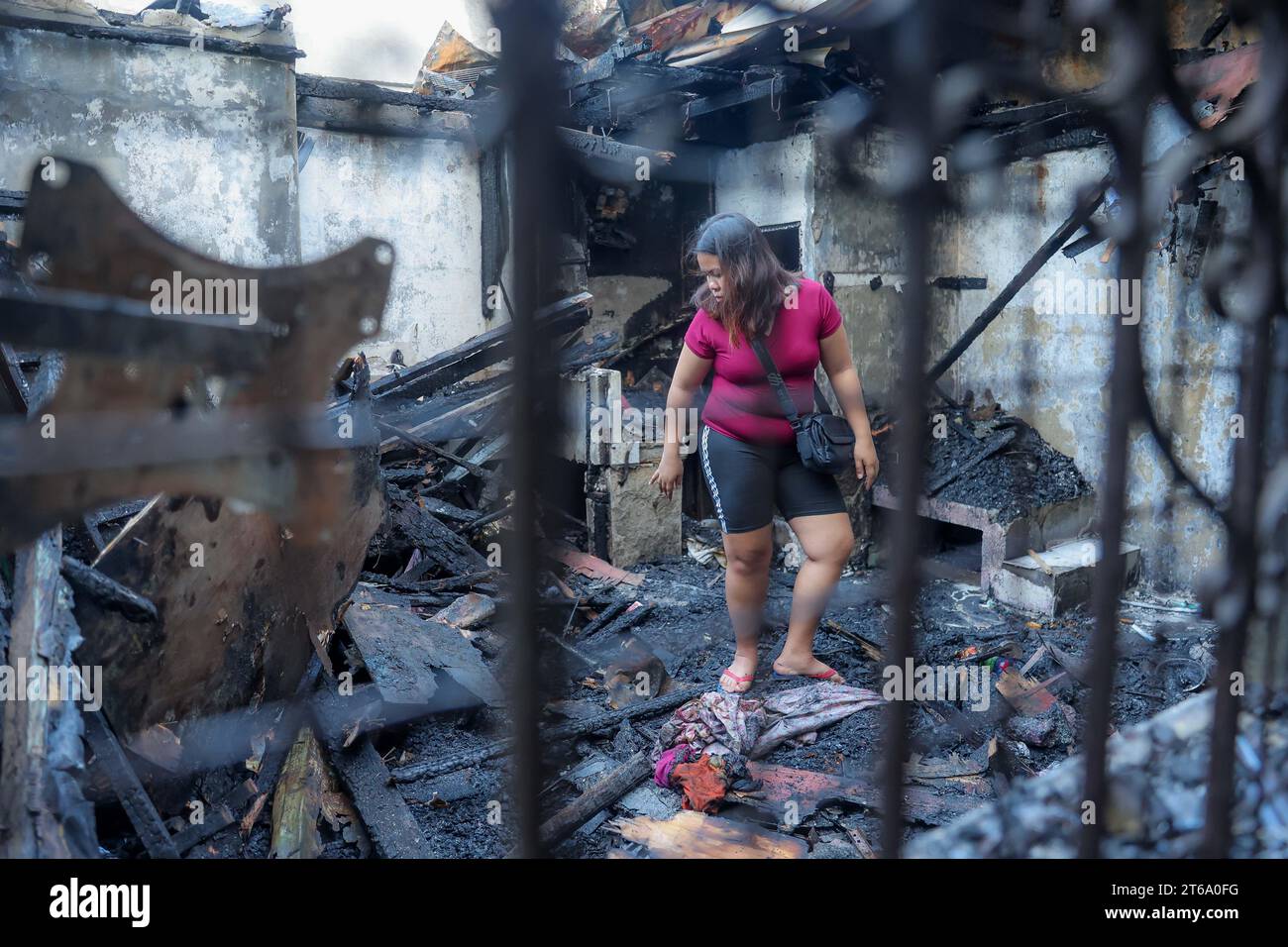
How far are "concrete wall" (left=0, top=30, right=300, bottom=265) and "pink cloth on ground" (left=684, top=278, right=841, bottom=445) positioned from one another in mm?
5937

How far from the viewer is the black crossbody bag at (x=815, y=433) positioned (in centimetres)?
429

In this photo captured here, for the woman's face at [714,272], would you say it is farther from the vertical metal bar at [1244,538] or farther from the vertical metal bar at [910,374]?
the vertical metal bar at [910,374]

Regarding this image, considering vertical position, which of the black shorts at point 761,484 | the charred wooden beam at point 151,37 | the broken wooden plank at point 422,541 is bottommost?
the broken wooden plank at point 422,541

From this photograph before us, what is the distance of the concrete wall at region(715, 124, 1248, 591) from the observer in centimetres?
633

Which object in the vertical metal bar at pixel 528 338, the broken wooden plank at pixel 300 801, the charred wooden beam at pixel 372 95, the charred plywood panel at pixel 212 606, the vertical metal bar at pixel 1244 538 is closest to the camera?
the vertical metal bar at pixel 528 338

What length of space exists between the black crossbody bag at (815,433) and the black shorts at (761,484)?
127 mm

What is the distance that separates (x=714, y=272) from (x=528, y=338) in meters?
3.31

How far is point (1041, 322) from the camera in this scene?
739cm

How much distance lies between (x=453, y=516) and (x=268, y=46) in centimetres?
478

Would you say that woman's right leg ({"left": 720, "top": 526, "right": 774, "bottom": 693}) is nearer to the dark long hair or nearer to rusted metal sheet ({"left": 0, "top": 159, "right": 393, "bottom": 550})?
the dark long hair

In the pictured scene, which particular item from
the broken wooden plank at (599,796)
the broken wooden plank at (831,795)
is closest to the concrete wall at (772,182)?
the broken wooden plank at (831,795)

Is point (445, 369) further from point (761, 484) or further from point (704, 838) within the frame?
point (704, 838)

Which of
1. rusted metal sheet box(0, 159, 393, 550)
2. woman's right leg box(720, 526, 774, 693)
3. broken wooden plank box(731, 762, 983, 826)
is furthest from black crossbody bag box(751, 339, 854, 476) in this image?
rusted metal sheet box(0, 159, 393, 550)

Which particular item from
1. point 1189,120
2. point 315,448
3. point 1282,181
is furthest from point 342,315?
point 1282,181
